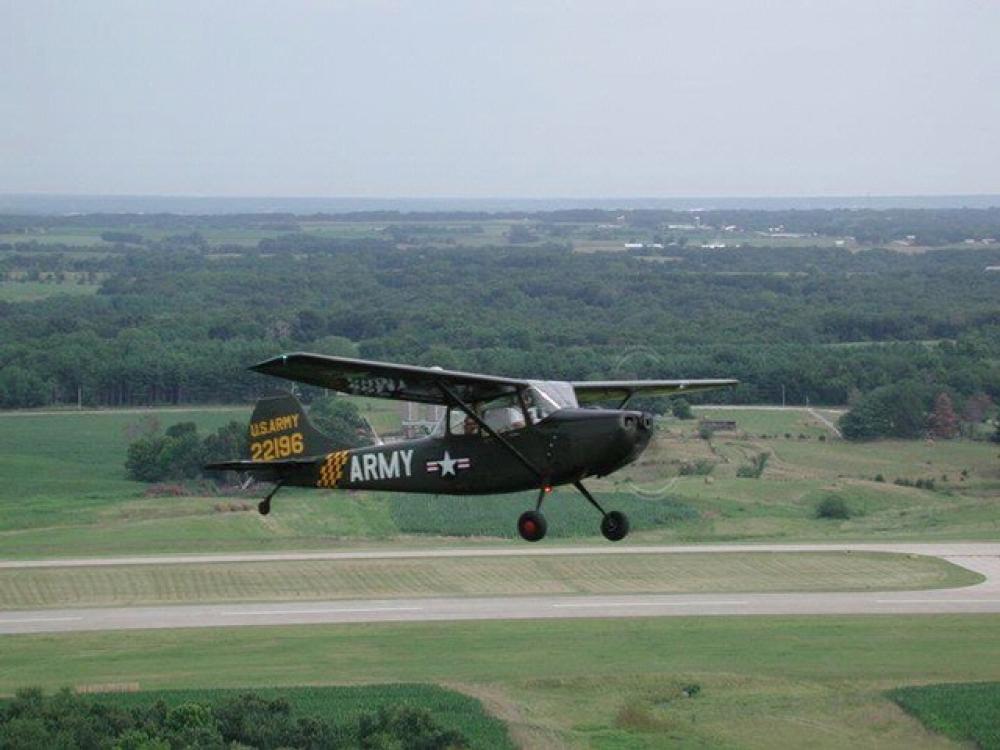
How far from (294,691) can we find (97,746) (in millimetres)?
7809

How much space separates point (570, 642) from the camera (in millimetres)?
55219

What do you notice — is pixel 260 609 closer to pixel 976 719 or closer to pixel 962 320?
pixel 976 719

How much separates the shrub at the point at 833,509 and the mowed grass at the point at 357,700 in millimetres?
38329

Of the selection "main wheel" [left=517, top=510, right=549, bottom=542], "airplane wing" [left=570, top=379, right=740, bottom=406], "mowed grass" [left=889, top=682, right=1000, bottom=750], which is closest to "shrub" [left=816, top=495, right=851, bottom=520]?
"mowed grass" [left=889, top=682, right=1000, bottom=750]

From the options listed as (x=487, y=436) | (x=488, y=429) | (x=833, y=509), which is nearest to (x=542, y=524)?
(x=487, y=436)

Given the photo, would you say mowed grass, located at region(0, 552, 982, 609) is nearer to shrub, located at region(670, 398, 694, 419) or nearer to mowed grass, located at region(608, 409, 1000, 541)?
mowed grass, located at region(608, 409, 1000, 541)

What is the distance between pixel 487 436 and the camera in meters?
31.2

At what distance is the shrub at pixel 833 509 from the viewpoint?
3322 inches

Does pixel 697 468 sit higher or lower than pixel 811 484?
higher

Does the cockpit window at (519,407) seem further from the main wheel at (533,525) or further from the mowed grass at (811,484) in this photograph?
the mowed grass at (811,484)

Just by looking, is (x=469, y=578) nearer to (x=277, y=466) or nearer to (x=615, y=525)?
(x=277, y=466)

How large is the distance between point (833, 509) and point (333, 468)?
177 feet

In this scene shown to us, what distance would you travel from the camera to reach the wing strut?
1205 inches

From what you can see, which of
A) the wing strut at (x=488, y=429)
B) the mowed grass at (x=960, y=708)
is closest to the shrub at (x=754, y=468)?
the mowed grass at (x=960, y=708)
